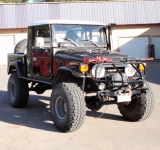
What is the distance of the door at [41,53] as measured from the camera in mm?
7797

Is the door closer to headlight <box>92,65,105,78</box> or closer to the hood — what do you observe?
the hood

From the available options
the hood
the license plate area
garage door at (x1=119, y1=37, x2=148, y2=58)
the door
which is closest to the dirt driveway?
the license plate area

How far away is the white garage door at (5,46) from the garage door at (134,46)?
348 inches

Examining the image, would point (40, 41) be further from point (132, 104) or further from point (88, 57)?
point (132, 104)

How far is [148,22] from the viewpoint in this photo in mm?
28359

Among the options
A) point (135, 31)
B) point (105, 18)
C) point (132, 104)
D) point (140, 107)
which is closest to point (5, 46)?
point (105, 18)

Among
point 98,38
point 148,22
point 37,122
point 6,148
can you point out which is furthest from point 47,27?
point 148,22

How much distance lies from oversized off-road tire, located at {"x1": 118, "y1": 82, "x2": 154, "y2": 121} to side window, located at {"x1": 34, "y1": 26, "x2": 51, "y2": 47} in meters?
2.25

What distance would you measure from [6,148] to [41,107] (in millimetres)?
3731

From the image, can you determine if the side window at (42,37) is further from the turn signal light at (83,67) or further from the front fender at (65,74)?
the turn signal light at (83,67)

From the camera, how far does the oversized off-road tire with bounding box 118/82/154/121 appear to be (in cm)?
727

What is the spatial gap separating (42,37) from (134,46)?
2133 cm

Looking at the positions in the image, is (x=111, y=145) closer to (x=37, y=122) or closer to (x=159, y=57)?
(x=37, y=122)

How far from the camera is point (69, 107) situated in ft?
21.4
